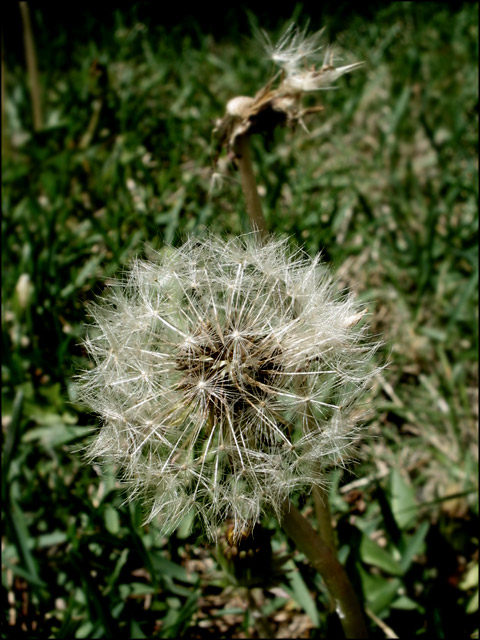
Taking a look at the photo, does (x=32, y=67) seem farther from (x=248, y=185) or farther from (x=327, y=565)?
(x=327, y=565)

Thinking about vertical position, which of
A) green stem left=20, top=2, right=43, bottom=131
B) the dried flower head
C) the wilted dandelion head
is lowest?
the wilted dandelion head

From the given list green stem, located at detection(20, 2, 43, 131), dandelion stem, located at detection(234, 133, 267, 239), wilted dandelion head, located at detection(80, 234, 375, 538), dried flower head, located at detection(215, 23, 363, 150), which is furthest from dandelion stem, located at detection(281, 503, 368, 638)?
green stem, located at detection(20, 2, 43, 131)

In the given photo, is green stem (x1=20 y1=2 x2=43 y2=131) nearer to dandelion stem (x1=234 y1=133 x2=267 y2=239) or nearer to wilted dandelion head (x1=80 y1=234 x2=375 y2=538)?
dandelion stem (x1=234 y1=133 x2=267 y2=239)

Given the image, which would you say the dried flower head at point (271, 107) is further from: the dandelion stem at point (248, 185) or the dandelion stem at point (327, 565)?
the dandelion stem at point (327, 565)

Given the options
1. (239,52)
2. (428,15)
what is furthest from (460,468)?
(428,15)

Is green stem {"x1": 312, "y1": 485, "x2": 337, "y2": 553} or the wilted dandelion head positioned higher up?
the wilted dandelion head

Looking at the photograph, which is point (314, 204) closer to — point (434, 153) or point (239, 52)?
point (434, 153)

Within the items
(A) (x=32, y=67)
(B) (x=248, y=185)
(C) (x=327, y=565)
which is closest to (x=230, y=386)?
(C) (x=327, y=565)
